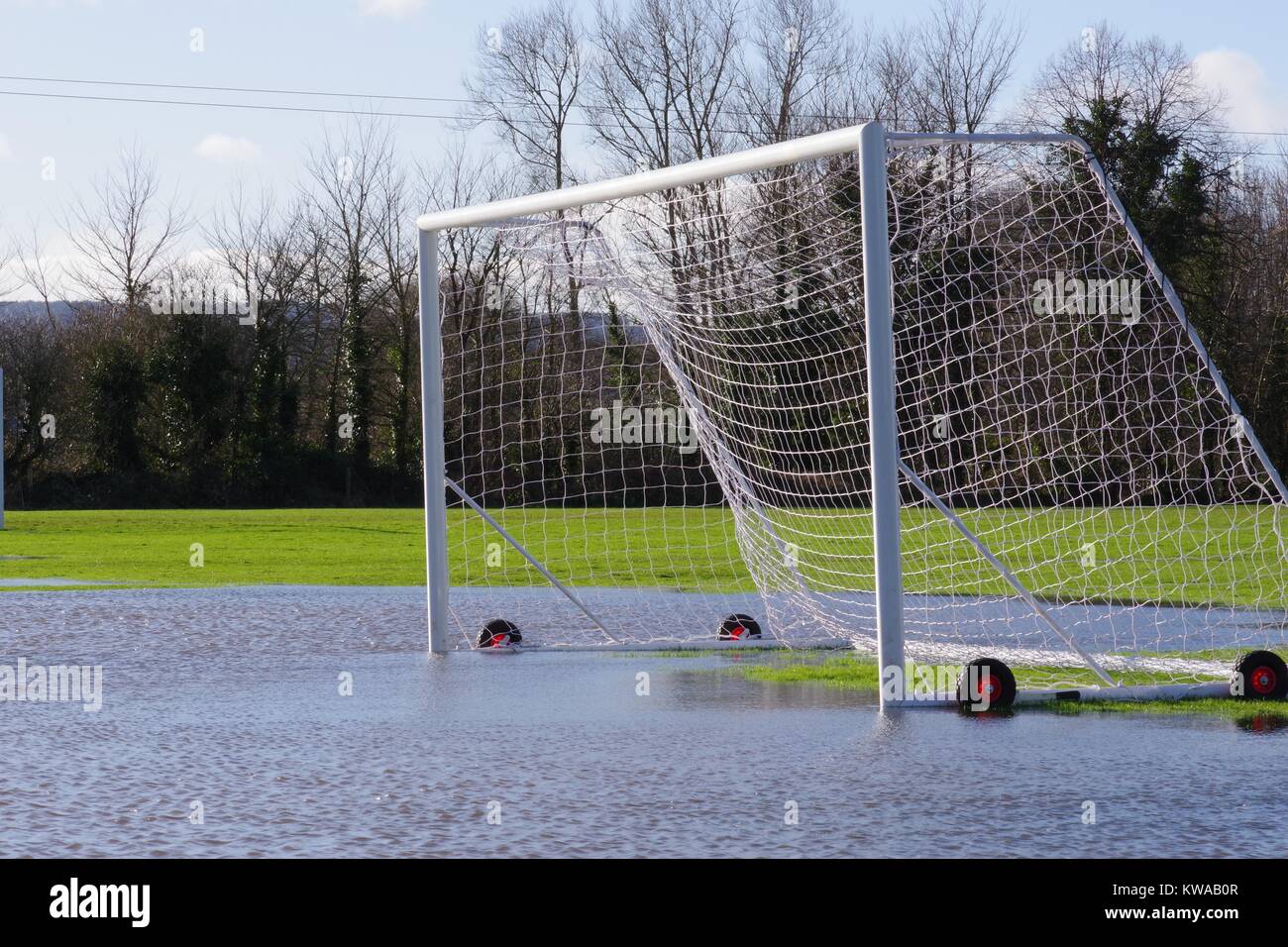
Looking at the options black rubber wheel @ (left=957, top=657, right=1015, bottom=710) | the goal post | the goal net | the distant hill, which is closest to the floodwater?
black rubber wheel @ (left=957, top=657, right=1015, bottom=710)

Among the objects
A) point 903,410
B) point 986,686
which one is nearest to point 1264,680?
point 986,686

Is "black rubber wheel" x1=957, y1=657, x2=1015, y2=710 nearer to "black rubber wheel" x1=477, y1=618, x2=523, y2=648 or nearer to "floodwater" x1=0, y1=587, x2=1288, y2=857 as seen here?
"floodwater" x1=0, y1=587, x2=1288, y2=857

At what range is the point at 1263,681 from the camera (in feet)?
28.6

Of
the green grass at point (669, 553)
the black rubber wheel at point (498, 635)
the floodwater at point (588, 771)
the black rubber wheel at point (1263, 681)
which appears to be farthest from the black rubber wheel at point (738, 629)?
the black rubber wheel at point (1263, 681)

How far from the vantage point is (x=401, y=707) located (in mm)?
8875

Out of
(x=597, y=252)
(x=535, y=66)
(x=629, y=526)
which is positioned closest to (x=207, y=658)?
(x=597, y=252)

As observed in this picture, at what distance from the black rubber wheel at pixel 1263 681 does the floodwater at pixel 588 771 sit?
776 millimetres

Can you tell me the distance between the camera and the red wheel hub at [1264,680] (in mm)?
8719

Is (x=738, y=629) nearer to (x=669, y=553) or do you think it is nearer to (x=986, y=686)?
(x=986, y=686)

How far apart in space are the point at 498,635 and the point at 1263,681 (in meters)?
5.52

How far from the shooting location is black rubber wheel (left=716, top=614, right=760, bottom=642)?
12.4 meters

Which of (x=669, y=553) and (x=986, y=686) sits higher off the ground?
(x=669, y=553)

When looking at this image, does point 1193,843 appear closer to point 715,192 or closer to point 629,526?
point 715,192
